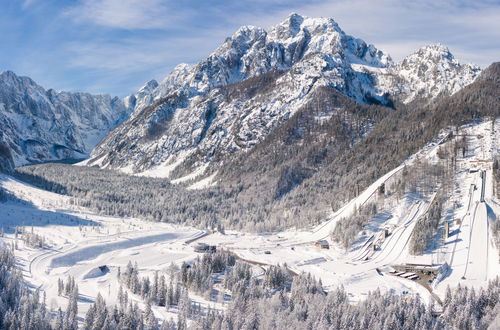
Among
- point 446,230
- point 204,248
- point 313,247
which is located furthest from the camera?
point 313,247

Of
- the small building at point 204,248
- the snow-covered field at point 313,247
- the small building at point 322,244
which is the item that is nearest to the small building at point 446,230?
the snow-covered field at point 313,247

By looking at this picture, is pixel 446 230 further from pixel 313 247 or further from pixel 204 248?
pixel 204 248

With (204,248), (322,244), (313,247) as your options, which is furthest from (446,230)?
(204,248)

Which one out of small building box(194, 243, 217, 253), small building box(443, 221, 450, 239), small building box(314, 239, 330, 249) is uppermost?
small building box(443, 221, 450, 239)

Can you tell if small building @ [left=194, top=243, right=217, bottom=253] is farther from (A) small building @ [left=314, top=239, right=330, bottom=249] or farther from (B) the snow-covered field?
(A) small building @ [left=314, top=239, right=330, bottom=249]

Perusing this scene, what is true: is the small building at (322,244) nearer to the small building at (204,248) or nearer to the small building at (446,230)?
the small building at (204,248)

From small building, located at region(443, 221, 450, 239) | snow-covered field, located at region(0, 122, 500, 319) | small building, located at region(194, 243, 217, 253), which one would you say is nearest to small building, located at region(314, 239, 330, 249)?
snow-covered field, located at region(0, 122, 500, 319)

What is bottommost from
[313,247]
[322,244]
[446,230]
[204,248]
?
[204,248]

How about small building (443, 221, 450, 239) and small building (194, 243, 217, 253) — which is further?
small building (194, 243, 217, 253)

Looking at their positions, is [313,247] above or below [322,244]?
below

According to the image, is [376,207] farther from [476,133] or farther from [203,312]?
[203,312]
